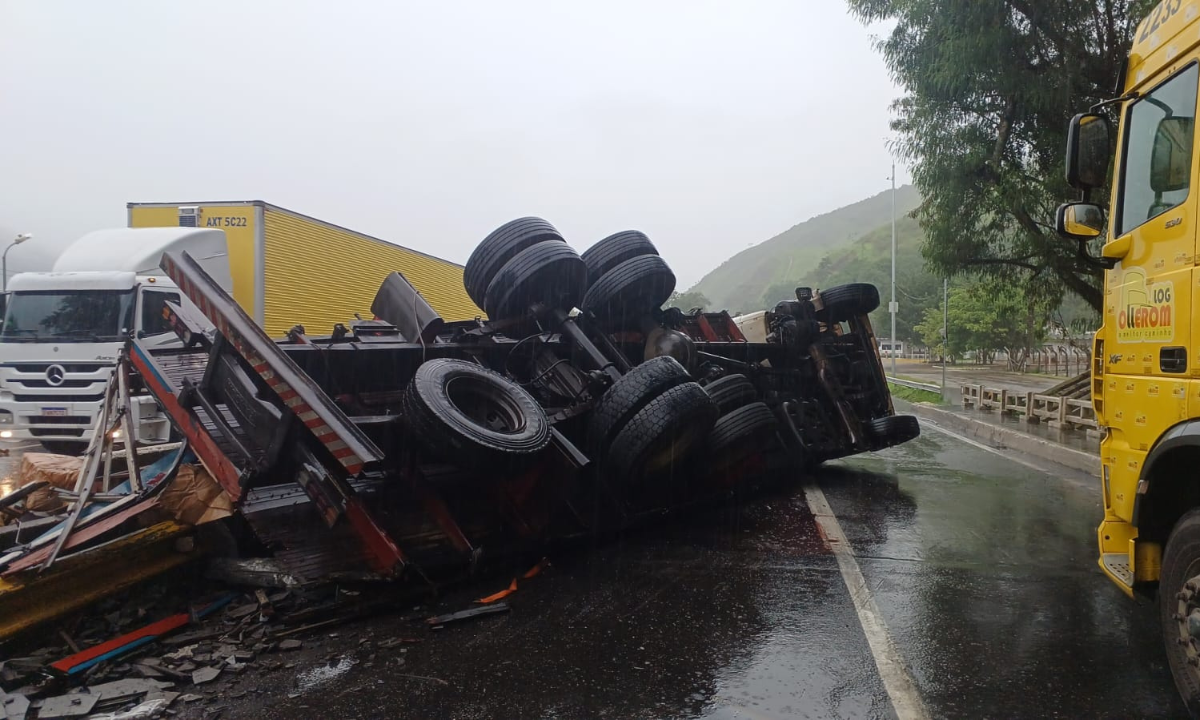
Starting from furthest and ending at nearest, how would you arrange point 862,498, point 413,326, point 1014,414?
A: 1. point 1014,414
2. point 862,498
3. point 413,326

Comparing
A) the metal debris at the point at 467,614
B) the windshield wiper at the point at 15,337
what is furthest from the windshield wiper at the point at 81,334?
the metal debris at the point at 467,614

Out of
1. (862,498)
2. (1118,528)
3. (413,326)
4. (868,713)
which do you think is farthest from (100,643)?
(862,498)

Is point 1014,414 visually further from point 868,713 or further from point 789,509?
point 868,713

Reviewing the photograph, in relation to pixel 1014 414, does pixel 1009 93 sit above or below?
above

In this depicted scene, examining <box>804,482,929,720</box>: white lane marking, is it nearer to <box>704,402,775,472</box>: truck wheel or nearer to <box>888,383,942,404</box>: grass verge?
<box>704,402,775,472</box>: truck wheel

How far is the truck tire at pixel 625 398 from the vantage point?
579 centimetres

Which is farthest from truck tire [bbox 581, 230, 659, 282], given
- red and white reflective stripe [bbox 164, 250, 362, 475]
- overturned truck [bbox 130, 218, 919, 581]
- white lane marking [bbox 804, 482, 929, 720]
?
red and white reflective stripe [bbox 164, 250, 362, 475]

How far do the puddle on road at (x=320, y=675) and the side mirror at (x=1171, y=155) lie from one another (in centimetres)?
452

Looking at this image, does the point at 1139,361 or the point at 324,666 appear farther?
the point at 324,666

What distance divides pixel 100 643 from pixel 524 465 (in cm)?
254

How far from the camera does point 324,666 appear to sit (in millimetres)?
3785

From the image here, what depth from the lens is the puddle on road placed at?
358 centimetres

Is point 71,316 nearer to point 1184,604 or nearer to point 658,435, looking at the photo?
point 658,435

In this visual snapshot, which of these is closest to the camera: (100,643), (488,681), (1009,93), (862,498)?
(488,681)
